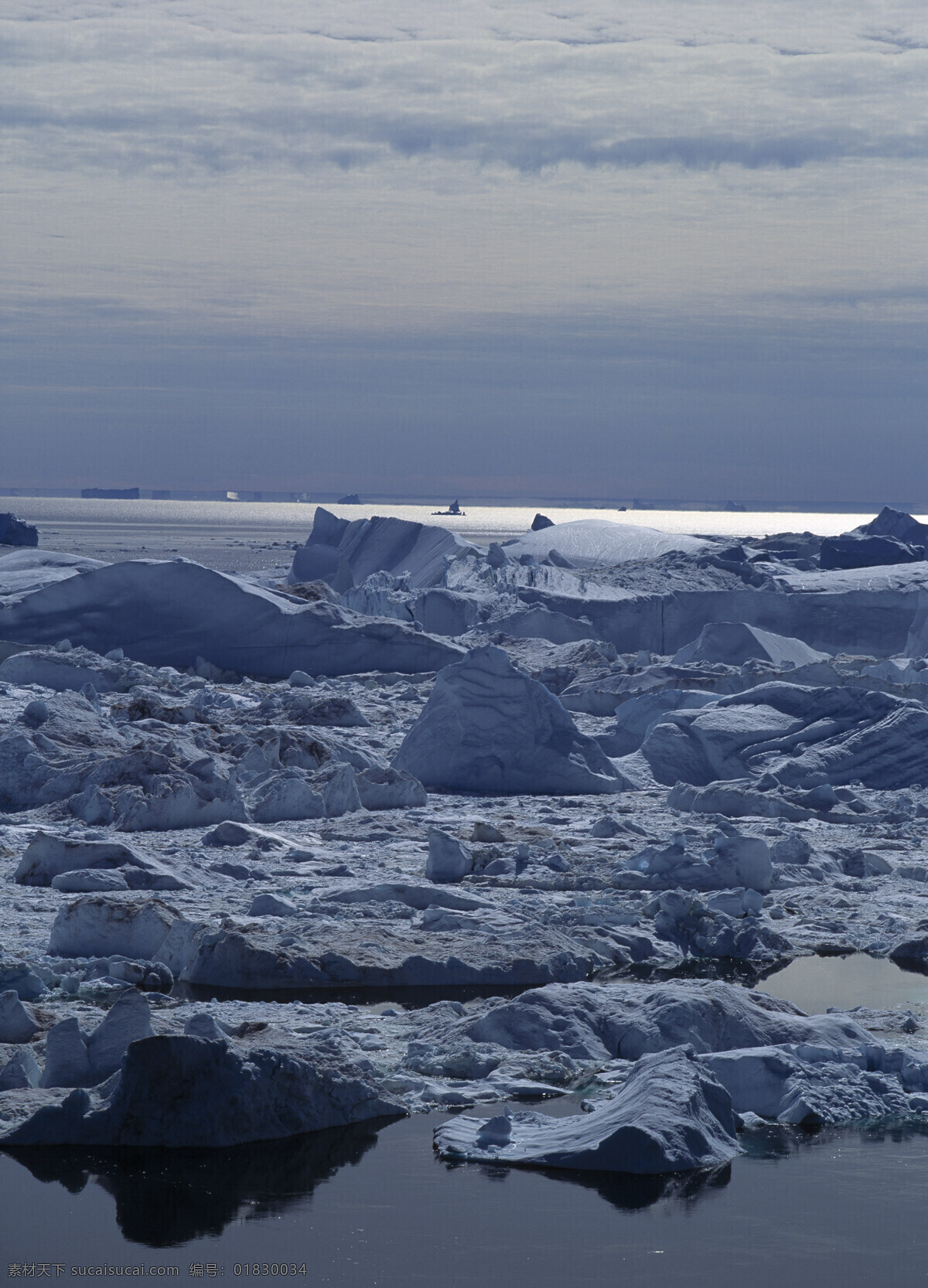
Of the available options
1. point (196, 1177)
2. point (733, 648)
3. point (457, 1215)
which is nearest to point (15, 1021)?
point (196, 1177)

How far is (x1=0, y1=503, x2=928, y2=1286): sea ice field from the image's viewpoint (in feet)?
12.4

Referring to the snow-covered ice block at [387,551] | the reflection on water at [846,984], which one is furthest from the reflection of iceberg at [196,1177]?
the snow-covered ice block at [387,551]

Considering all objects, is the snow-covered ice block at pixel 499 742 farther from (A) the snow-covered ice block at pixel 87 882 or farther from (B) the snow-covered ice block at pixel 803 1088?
(B) the snow-covered ice block at pixel 803 1088

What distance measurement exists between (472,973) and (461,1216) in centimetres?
189

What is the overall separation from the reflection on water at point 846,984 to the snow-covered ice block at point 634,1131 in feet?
4.46

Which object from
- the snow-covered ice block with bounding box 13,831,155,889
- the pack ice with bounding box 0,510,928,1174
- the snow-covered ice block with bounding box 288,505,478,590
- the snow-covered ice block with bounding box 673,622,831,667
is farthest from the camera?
the snow-covered ice block with bounding box 288,505,478,590

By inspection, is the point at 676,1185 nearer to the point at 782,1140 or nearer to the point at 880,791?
the point at 782,1140

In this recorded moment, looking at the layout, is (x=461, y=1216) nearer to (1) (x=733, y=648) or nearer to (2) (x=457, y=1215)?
(2) (x=457, y=1215)

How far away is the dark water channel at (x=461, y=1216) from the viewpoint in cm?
355

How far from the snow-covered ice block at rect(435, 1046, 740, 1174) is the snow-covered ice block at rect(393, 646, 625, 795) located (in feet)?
18.5

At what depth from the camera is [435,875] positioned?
7.25 meters

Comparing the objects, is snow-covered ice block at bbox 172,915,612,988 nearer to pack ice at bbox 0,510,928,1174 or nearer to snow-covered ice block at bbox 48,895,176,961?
pack ice at bbox 0,510,928,1174

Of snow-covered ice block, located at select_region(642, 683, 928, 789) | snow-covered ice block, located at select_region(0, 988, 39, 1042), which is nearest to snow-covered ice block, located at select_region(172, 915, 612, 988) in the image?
snow-covered ice block, located at select_region(0, 988, 39, 1042)

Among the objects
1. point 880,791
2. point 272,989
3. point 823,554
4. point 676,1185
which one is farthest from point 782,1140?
point 823,554
